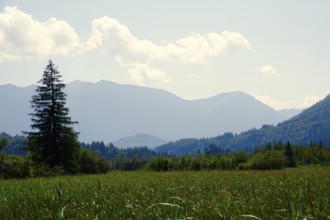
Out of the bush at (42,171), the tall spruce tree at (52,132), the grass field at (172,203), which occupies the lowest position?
the grass field at (172,203)

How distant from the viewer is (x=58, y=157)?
4950 cm

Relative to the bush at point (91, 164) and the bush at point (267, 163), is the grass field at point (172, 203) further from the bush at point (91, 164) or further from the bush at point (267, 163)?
the bush at point (267, 163)

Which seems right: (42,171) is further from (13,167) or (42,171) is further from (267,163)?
(267,163)

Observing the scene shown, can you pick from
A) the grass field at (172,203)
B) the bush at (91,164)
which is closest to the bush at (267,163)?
the bush at (91,164)

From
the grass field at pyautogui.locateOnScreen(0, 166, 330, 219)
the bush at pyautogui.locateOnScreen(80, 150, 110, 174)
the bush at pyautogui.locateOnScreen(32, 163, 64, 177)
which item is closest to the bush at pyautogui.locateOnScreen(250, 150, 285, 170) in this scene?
the bush at pyautogui.locateOnScreen(80, 150, 110, 174)

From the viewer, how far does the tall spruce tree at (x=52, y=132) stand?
163ft

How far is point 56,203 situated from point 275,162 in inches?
2404

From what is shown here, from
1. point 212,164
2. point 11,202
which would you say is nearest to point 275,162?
point 212,164

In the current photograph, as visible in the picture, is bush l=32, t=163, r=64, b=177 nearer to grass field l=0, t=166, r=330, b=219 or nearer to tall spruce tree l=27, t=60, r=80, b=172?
tall spruce tree l=27, t=60, r=80, b=172

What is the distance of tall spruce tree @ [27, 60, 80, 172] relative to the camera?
49.6 m

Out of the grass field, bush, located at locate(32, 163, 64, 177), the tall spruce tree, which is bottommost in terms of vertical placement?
the grass field

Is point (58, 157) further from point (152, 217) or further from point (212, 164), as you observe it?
point (152, 217)

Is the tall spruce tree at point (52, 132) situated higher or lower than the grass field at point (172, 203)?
higher

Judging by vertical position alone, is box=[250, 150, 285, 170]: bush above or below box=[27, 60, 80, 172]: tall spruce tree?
below
